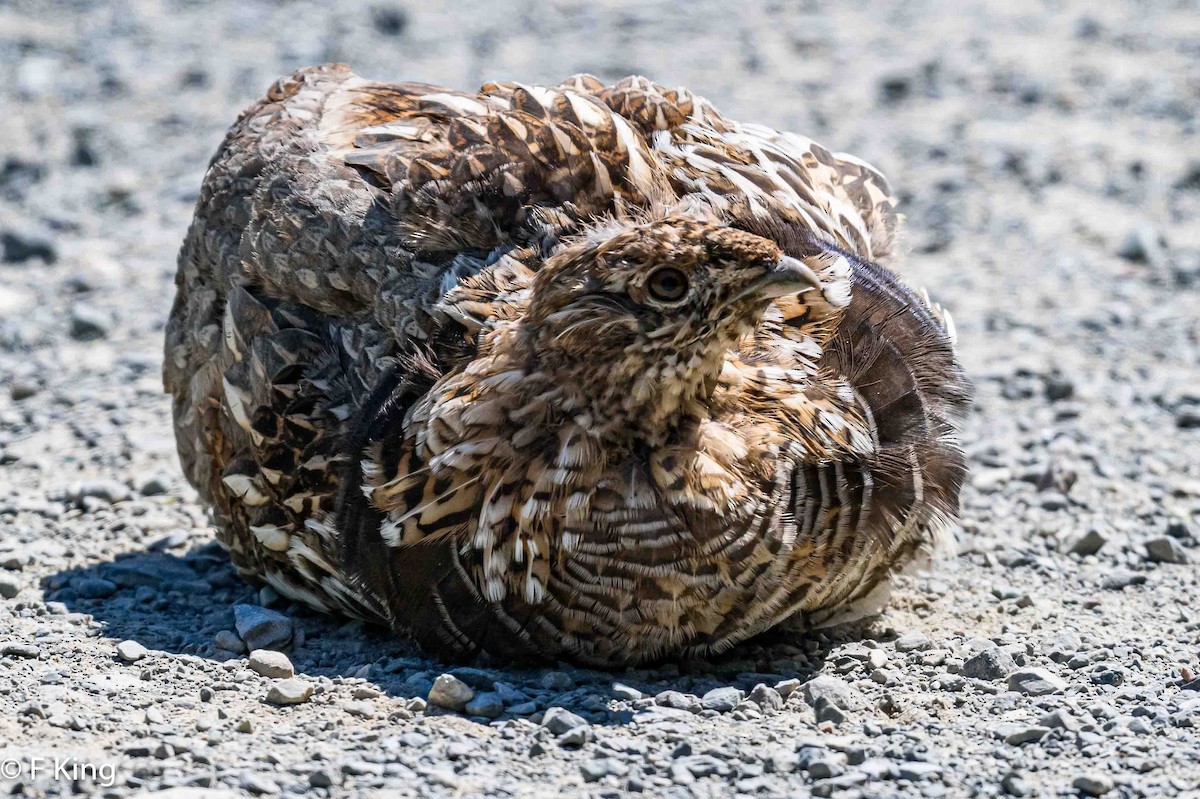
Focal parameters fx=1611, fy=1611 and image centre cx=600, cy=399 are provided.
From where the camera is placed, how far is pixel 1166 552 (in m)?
6.19

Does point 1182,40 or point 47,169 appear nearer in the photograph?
point 47,169

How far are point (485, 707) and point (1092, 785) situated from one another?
1713 mm

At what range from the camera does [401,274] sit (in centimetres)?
531

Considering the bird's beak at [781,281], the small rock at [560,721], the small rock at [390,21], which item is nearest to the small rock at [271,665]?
the small rock at [560,721]

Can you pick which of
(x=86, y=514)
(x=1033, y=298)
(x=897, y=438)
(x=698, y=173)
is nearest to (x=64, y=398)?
(x=86, y=514)

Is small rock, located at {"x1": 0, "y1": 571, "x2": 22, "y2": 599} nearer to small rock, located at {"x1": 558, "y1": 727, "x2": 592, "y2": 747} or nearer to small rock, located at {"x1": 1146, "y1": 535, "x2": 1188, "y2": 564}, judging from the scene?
small rock, located at {"x1": 558, "y1": 727, "x2": 592, "y2": 747}

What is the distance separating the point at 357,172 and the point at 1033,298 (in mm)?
4596

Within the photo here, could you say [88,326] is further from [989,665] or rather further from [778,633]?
[989,665]

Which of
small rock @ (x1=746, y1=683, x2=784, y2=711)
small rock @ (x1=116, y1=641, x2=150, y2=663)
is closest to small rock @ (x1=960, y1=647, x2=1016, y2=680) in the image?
small rock @ (x1=746, y1=683, x2=784, y2=711)

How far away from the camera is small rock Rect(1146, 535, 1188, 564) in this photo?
20.3 ft

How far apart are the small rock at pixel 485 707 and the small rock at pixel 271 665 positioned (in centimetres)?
71

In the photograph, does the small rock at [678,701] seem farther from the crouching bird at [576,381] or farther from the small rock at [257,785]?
the small rock at [257,785]

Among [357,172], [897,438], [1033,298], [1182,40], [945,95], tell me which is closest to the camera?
[897,438]

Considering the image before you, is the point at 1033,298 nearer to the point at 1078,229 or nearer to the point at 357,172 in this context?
the point at 1078,229
